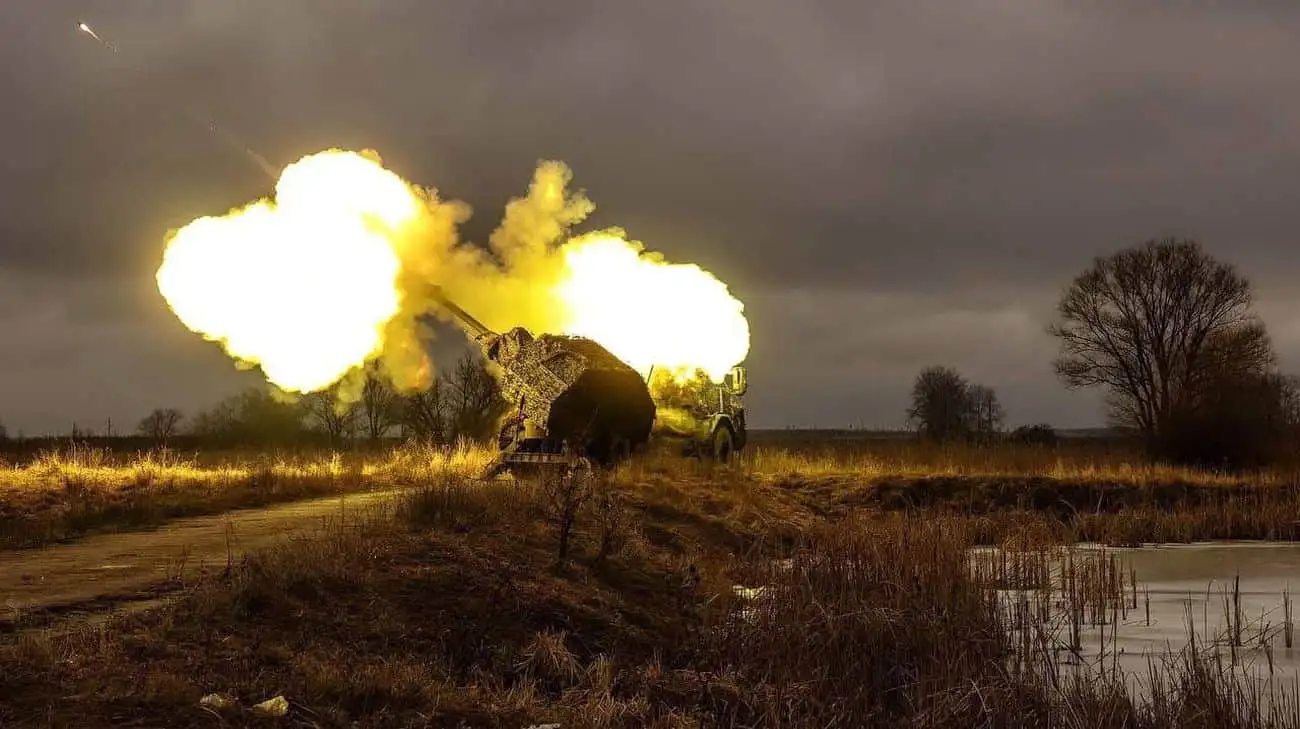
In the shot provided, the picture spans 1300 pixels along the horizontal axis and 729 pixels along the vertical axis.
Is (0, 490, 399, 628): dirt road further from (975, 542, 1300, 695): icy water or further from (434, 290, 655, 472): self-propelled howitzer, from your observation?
(975, 542, 1300, 695): icy water

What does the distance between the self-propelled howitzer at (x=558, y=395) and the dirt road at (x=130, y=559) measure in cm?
677

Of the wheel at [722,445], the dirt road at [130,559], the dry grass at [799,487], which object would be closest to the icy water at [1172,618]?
the dry grass at [799,487]

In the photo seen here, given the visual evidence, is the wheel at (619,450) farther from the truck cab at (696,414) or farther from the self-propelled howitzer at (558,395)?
the truck cab at (696,414)

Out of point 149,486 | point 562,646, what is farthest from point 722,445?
point 562,646

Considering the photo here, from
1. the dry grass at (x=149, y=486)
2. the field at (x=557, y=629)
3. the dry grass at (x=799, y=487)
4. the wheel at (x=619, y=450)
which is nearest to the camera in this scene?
the field at (x=557, y=629)

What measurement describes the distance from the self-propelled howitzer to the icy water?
9611 mm

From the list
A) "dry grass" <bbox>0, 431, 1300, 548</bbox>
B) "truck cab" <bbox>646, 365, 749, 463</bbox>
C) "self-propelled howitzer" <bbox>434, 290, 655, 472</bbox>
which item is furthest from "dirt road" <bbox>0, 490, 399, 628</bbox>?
"truck cab" <bbox>646, 365, 749, 463</bbox>

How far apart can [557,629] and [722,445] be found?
17796 mm

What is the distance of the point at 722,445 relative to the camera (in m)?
29.3

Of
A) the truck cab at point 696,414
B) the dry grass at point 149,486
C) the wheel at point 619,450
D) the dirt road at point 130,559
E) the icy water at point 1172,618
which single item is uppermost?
the truck cab at point 696,414

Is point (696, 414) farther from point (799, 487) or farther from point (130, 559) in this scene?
point (130, 559)

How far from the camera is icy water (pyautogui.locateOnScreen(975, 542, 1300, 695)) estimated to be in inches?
445

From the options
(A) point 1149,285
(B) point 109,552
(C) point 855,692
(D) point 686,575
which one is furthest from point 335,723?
(A) point 1149,285

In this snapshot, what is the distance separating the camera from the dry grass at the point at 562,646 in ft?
25.6
